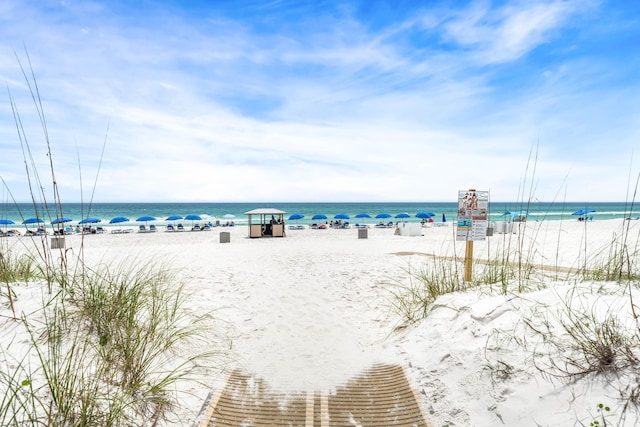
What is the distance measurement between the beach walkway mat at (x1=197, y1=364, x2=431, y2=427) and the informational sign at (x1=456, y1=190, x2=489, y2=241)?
8.68 feet

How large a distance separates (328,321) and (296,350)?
101cm

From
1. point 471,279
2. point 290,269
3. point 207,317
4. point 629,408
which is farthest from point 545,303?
point 290,269

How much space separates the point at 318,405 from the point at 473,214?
3.66 meters

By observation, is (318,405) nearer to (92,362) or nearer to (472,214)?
(92,362)

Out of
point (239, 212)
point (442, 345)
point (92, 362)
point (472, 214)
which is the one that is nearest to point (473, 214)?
point (472, 214)

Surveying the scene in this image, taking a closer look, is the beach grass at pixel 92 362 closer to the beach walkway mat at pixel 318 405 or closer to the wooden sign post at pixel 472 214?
the beach walkway mat at pixel 318 405

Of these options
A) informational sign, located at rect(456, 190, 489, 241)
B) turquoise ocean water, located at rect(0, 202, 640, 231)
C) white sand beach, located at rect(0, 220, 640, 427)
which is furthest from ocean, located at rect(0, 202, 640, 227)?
white sand beach, located at rect(0, 220, 640, 427)

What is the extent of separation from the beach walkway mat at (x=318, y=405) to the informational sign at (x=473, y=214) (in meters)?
2.65

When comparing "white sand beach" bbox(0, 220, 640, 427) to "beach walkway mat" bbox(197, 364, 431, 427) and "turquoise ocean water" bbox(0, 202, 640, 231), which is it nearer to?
"beach walkway mat" bbox(197, 364, 431, 427)

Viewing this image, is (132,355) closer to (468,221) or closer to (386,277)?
(468,221)

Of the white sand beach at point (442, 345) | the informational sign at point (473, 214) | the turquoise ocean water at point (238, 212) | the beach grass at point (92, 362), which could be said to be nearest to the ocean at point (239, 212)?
the turquoise ocean water at point (238, 212)

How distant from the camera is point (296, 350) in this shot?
4.01 meters

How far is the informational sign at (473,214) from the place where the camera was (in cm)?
519

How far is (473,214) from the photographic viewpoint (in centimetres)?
522
